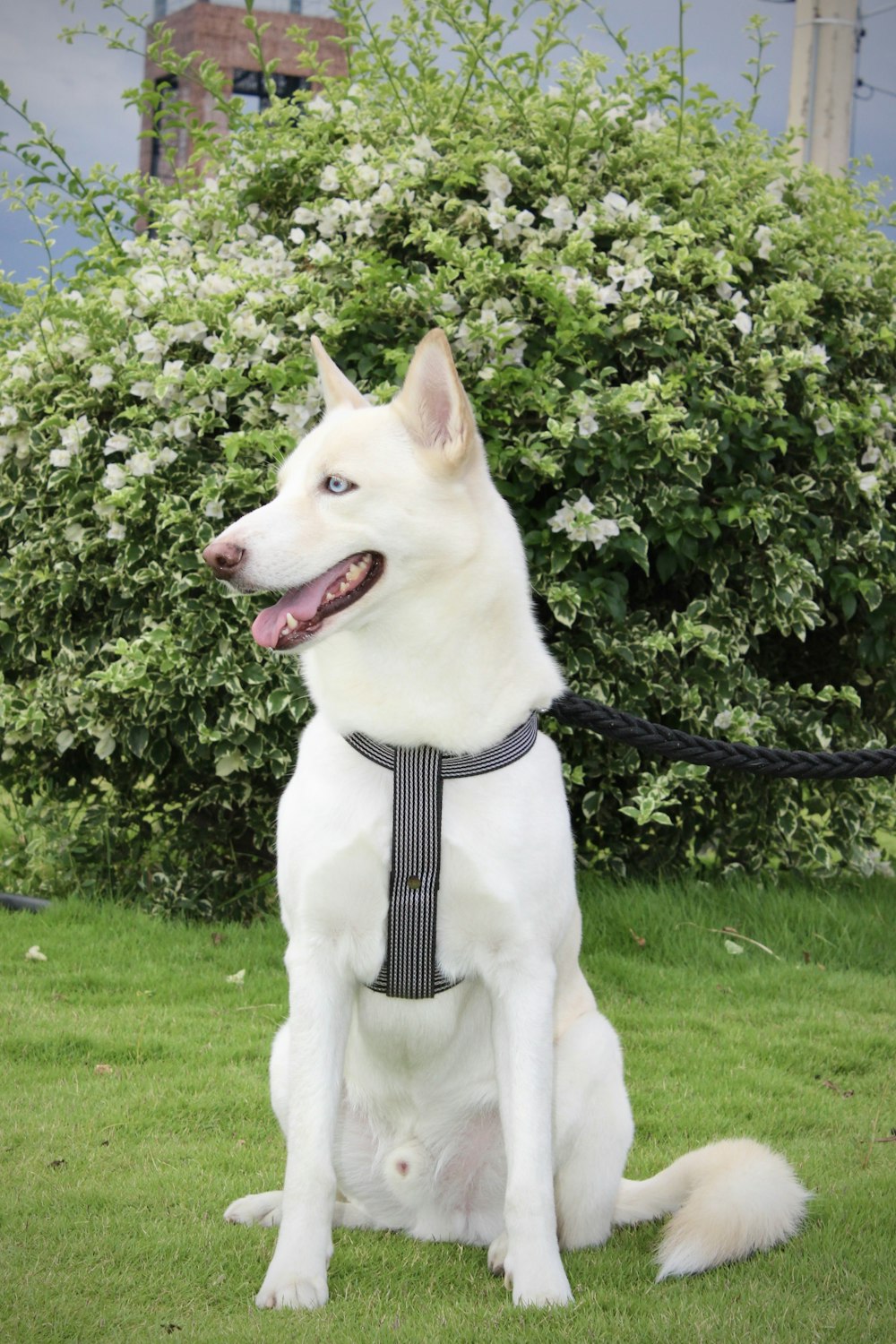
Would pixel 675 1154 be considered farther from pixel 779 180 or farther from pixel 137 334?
pixel 779 180

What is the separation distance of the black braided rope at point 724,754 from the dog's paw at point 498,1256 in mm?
1163

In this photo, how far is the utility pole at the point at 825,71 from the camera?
8.95m

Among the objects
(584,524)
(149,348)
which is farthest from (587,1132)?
(149,348)

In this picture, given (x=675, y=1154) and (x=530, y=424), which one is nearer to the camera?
(x=675, y=1154)

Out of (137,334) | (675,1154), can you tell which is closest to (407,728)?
(675,1154)

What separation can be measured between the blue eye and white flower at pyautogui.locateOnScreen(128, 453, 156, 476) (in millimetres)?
2780

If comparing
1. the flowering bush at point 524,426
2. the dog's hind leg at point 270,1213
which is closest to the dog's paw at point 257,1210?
the dog's hind leg at point 270,1213

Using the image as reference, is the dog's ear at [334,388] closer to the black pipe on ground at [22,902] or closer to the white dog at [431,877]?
the white dog at [431,877]

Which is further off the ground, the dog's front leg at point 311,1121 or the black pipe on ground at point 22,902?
the dog's front leg at point 311,1121

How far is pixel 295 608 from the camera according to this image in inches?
108

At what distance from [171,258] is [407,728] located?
3843mm

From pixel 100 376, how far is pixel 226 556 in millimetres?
3280

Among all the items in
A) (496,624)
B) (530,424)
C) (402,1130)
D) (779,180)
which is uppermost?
(779,180)

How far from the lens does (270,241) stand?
5848mm
